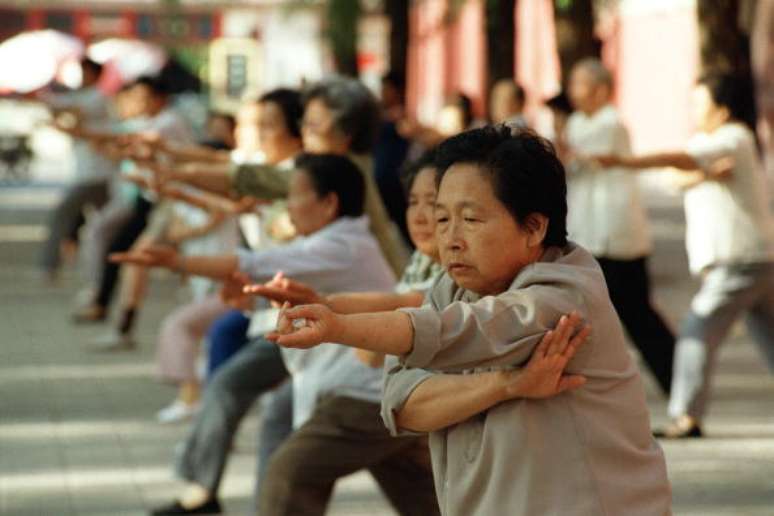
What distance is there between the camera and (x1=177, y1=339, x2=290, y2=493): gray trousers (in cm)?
707

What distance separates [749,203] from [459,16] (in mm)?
9517

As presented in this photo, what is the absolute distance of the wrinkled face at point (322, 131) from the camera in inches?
286

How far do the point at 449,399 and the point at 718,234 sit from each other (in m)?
5.44

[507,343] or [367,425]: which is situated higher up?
[507,343]

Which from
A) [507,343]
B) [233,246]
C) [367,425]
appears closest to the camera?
[507,343]

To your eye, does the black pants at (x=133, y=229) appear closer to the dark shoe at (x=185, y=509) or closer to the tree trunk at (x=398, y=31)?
the dark shoe at (x=185, y=509)

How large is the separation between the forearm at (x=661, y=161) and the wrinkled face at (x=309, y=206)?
8.82 feet

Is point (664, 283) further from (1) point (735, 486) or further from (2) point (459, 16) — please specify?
(1) point (735, 486)

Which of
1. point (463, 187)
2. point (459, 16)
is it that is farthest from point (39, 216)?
point (463, 187)

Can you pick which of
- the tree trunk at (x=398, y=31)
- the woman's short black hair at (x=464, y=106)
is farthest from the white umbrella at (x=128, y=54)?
the woman's short black hair at (x=464, y=106)

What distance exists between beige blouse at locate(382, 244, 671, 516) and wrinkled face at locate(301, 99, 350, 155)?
12.0 ft

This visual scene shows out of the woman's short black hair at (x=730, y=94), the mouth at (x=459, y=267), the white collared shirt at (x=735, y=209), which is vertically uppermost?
the mouth at (x=459, y=267)

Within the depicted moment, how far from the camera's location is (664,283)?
17438 mm

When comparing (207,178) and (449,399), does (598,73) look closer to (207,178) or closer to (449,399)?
(207,178)
